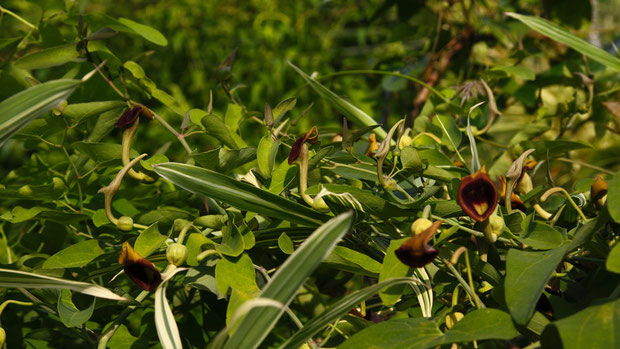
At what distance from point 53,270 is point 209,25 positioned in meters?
2.78

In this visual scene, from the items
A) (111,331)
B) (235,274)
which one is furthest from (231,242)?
(111,331)

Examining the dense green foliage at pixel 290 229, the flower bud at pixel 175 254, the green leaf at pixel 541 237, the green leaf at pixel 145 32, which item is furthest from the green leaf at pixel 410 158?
Answer: the green leaf at pixel 145 32

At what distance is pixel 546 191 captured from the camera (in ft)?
1.65

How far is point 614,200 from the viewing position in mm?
390

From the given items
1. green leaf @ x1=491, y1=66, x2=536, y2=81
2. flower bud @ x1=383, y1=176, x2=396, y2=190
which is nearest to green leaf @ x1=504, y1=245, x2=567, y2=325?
flower bud @ x1=383, y1=176, x2=396, y2=190

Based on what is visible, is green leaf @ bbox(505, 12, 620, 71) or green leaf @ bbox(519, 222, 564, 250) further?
green leaf @ bbox(505, 12, 620, 71)

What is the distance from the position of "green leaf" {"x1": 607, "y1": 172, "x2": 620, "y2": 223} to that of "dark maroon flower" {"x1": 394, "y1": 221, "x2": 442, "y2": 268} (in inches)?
4.9

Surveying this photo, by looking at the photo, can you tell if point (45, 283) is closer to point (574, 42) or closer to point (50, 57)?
point (50, 57)

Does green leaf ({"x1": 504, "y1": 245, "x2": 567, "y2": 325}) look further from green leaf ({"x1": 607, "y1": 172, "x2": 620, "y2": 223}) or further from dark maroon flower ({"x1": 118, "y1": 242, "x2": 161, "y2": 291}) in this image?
dark maroon flower ({"x1": 118, "y1": 242, "x2": 161, "y2": 291})

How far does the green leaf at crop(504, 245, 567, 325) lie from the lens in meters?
0.36

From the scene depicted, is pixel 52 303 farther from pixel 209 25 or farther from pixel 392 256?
pixel 209 25

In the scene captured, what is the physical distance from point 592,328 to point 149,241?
36 centimetres

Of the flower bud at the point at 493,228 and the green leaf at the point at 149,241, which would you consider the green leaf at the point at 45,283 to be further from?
the flower bud at the point at 493,228

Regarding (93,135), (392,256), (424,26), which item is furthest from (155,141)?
(392,256)
